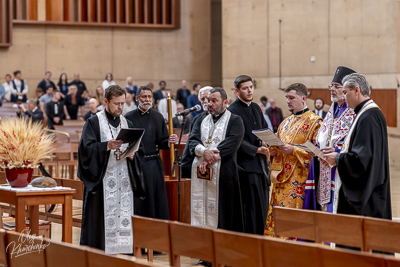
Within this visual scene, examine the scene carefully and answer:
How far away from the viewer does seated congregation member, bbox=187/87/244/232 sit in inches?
218

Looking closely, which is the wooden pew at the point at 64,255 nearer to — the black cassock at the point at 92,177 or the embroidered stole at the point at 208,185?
the black cassock at the point at 92,177

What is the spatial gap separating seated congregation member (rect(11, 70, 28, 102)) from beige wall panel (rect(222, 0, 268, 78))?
5614 mm

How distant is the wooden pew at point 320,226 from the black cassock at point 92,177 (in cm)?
203

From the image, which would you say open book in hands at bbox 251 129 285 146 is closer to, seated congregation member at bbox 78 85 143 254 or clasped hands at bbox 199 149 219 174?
clasped hands at bbox 199 149 219 174

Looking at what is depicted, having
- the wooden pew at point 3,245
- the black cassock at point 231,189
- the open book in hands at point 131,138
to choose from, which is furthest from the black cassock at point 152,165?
the wooden pew at point 3,245

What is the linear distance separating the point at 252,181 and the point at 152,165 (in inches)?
38.7

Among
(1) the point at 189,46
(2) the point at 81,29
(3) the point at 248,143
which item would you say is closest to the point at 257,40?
(1) the point at 189,46

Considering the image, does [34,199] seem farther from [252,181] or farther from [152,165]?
[252,181]

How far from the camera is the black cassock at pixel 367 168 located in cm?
440

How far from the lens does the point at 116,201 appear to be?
5.69 meters

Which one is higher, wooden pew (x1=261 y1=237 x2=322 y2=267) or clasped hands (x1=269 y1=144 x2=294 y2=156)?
clasped hands (x1=269 y1=144 x2=294 y2=156)

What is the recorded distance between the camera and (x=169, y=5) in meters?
19.7

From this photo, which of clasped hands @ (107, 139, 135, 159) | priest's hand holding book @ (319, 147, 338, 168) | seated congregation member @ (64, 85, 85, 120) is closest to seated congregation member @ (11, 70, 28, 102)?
seated congregation member @ (64, 85, 85, 120)

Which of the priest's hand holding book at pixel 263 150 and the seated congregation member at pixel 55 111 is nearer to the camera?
the priest's hand holding book at pixel 263 150
